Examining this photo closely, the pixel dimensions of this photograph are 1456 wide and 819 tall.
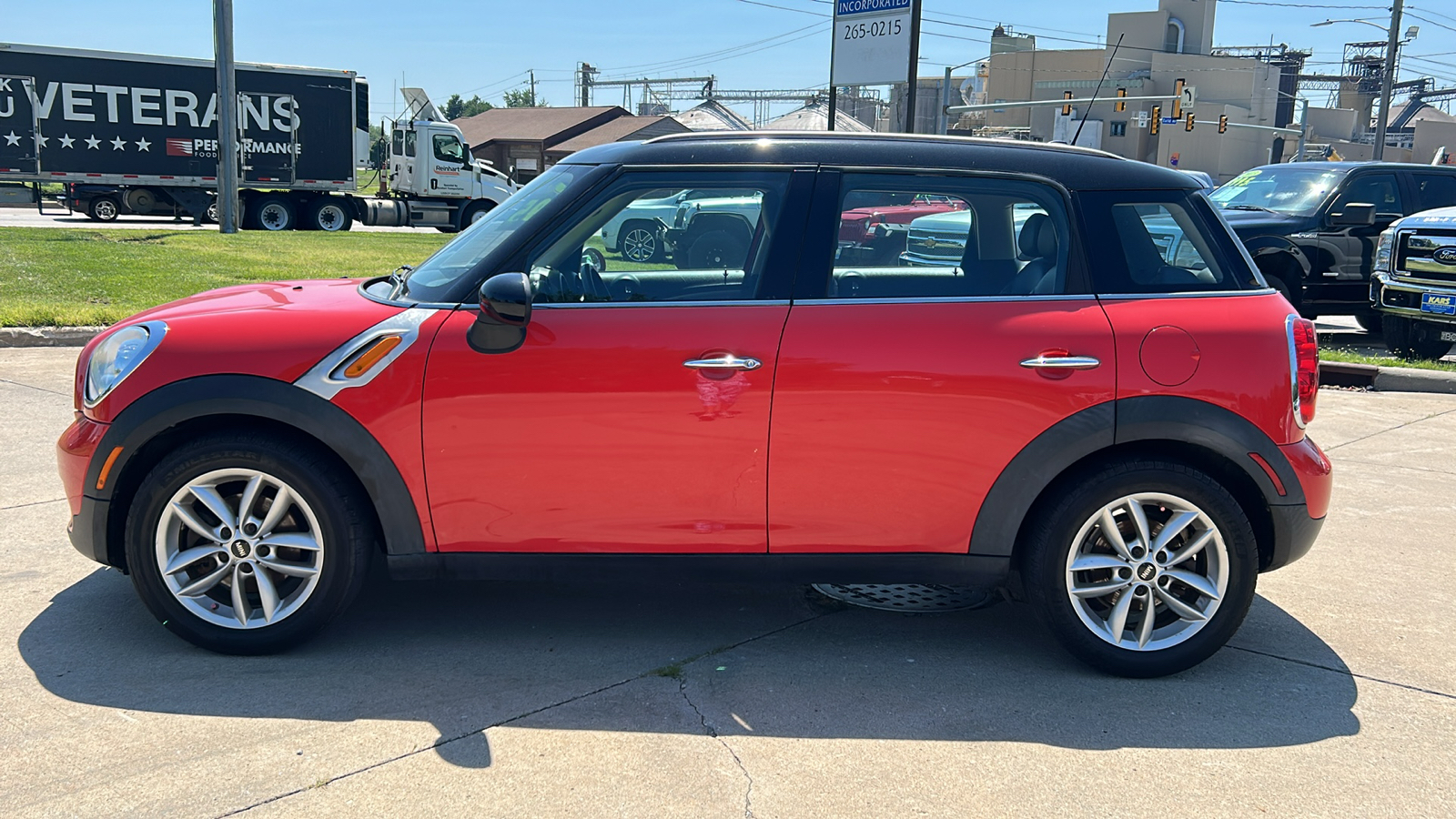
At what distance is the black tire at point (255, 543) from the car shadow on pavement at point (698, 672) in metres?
0.12

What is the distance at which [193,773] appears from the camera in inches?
118

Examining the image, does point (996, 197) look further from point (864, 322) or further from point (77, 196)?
point (77, 196)

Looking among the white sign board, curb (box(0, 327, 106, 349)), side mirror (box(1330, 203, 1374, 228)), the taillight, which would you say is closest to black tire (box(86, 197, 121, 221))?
the white sign board

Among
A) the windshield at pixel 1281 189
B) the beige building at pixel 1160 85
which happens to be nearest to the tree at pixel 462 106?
the beige building at pixel 1160 85

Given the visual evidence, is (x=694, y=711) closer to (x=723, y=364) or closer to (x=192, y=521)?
(x=723, y=364)

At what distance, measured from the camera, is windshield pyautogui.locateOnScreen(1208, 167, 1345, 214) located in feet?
40.8

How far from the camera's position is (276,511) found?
3625mm

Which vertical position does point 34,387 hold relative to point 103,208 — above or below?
below

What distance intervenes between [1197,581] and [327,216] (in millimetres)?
28016

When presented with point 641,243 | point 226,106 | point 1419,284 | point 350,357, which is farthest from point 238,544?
point 226,106

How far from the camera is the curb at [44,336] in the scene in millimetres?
9211

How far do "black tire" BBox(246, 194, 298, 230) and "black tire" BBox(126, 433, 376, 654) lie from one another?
2641cm

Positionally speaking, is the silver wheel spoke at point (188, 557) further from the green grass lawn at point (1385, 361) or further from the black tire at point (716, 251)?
the green grass lawn at point (1385, 361)

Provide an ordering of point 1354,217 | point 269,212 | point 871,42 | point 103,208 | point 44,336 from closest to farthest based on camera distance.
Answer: point 44,336, point 1354,217, point 871,42, point 103,208, point 269,212
